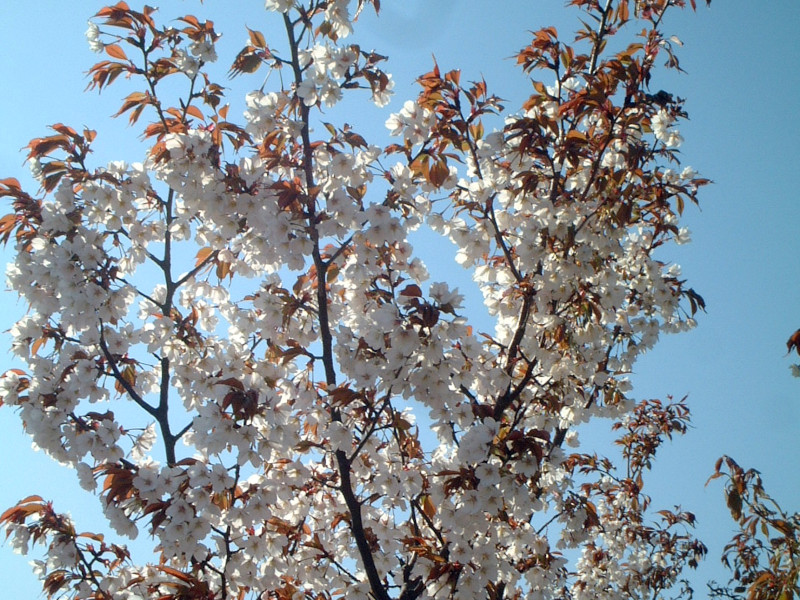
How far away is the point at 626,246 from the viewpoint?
4.55m

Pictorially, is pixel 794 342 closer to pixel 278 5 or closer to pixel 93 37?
pixel 278 5

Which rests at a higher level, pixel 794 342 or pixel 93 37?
pixel 93 37

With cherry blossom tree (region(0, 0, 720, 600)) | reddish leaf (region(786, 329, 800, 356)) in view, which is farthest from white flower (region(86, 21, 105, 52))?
reddish leaf (region(786, 329, 800, 356))

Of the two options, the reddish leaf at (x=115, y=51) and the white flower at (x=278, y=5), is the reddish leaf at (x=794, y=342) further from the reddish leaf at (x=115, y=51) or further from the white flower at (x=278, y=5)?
the reddish leaf at (x=115, y=51)

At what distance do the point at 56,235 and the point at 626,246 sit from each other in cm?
342

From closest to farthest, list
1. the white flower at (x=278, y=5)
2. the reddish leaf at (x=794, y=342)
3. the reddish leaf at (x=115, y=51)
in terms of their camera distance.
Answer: the reddish leaf at (x=794, y=342)
the white flower at (x=278, y=5)
the reddish leaf at (x=115, y=51)

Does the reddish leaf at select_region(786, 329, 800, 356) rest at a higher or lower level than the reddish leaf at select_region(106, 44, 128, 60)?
lower

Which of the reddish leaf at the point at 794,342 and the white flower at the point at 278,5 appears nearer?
the reddish leaf at the point at 794,342

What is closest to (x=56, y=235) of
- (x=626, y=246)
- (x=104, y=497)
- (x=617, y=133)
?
(x=104, y=497)

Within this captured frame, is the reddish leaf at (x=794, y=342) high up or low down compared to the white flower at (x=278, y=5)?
down

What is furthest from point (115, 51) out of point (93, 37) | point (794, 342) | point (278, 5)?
point (794, 342)

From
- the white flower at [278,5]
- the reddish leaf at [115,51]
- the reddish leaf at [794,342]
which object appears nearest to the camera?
the reddish leaf at [794,342]

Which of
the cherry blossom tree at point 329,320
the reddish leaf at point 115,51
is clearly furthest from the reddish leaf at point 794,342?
the reddish leaf at point 115,51

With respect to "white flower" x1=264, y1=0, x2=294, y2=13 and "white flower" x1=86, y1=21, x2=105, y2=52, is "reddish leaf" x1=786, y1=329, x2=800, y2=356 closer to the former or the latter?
"white flower" x1=264, y1=0, x2=294, y2=13
